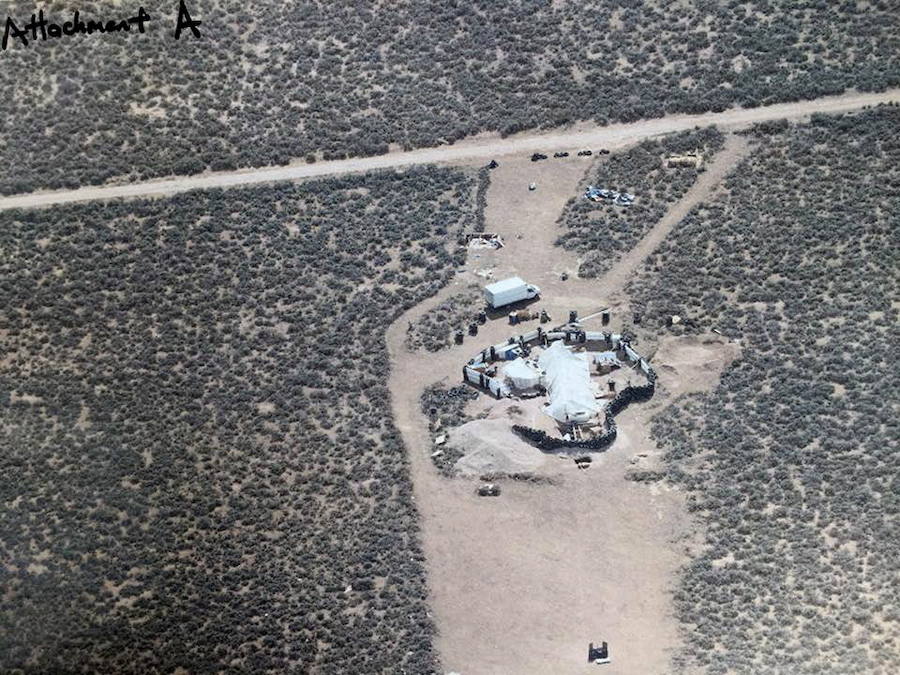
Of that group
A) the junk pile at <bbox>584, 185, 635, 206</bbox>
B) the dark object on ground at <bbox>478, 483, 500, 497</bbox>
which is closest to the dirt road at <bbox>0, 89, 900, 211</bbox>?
the junk pile at <bbox>584, 185, 635, 206</bbox>

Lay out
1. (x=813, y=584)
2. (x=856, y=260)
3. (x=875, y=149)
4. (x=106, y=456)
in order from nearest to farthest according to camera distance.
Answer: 1. (x=813, y=584)
2. (x=106, y=456)
3. (x=856, y=260)
4. (x=875, y=149)

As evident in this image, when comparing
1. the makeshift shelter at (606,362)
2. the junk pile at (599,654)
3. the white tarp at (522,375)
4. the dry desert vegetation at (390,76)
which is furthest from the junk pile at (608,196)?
the junk pile at (599,654)

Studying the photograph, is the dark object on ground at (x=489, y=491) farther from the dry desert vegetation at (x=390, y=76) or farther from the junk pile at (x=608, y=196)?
the dry desert vegetation at (x=390, y=76)

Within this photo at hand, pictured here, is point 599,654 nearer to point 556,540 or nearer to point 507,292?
point 556,540

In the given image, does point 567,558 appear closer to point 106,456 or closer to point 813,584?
point 813,584


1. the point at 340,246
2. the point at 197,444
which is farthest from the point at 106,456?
the point at 340,246

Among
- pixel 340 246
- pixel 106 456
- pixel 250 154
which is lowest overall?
pixel 106 456
